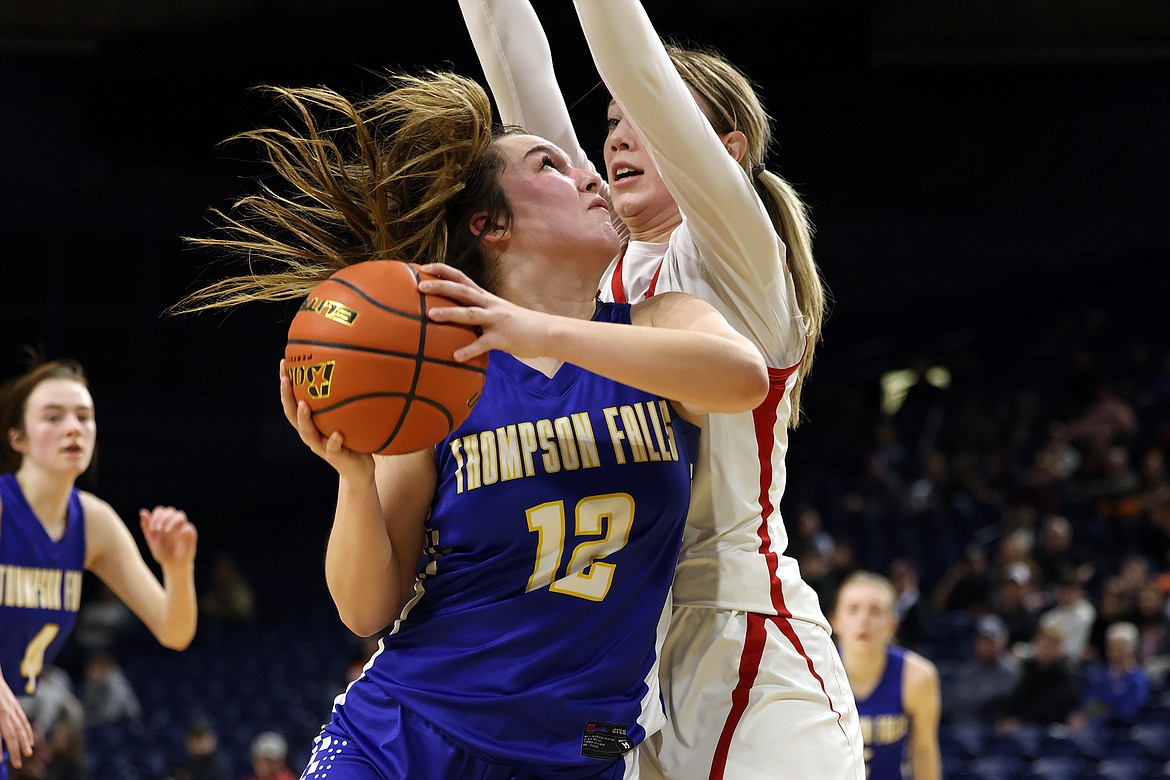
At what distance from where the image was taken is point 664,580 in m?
2.35

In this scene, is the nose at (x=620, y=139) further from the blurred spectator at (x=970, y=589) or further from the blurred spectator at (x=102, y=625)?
the blurred spectator at (x=102, y=625)

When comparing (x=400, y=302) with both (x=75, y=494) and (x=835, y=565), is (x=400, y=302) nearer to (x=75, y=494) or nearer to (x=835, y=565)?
(x=75, y=494)

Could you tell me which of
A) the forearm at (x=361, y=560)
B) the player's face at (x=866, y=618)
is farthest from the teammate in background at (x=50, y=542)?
the player's face at (x=866, y=618)

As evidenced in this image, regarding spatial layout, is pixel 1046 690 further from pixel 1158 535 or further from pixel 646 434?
pixel 646 434

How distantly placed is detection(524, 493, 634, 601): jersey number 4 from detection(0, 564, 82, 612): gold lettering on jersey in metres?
2.68

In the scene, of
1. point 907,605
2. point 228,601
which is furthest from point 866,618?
point 228,601

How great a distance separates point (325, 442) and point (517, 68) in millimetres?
1245

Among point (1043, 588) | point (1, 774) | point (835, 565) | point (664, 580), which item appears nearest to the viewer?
point (664, 580)

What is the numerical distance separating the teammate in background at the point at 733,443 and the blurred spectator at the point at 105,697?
9398 millimetres

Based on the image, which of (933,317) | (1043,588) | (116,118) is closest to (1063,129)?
(933,317)

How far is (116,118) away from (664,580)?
13.2 m

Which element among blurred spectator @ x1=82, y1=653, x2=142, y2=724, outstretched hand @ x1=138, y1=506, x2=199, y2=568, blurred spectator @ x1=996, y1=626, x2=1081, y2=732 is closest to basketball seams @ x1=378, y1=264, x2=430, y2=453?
outstretched hand @ x1=138, y1=506, x2=199, y2=568

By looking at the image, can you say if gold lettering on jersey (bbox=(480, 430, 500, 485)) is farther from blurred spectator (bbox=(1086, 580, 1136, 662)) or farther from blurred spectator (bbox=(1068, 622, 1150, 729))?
blurred spectator (bbox=(1086, 580, 1136, 662))

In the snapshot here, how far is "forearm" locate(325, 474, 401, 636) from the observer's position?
2188mm
